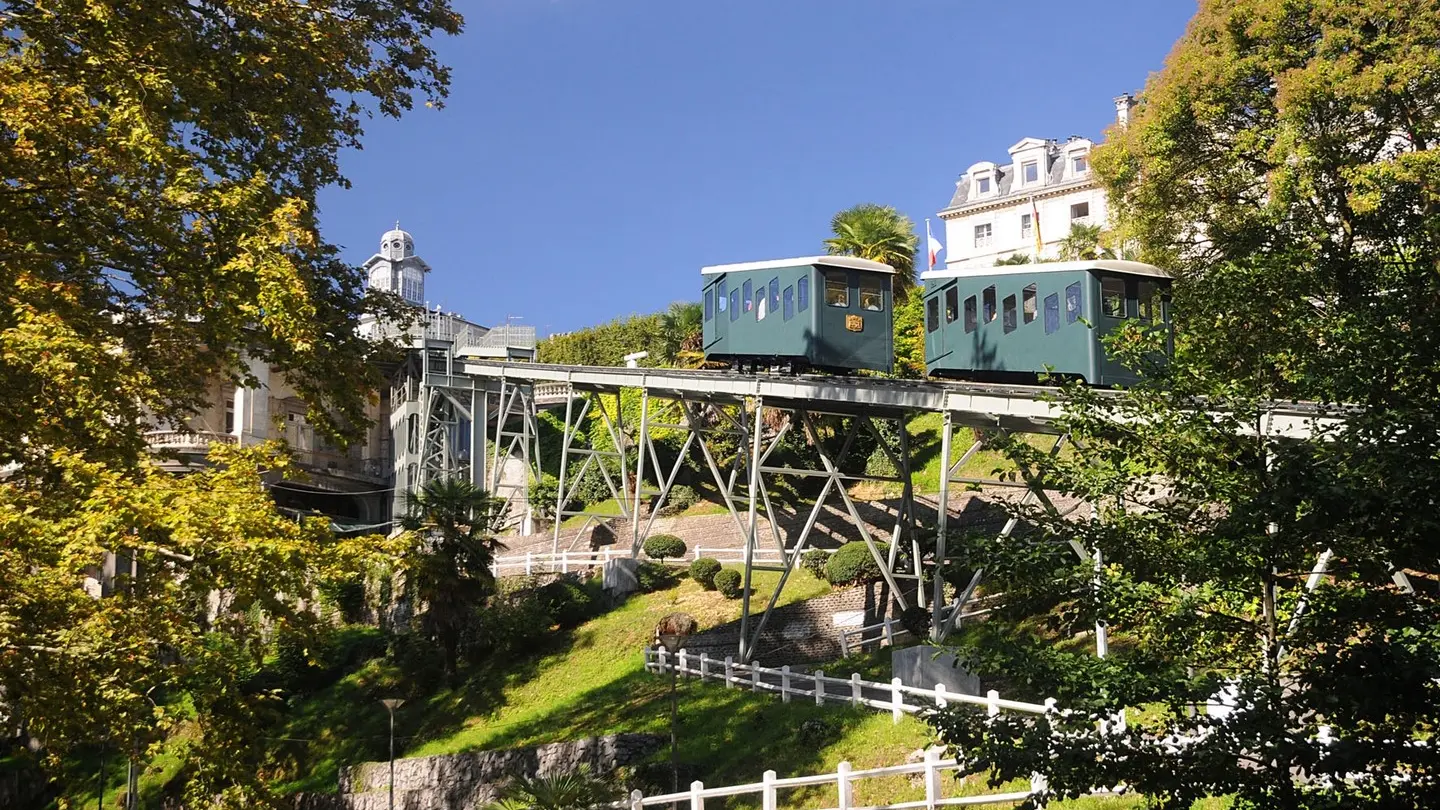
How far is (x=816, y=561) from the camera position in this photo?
1432 inches

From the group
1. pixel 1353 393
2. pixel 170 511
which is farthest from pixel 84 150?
pixel 1353 393

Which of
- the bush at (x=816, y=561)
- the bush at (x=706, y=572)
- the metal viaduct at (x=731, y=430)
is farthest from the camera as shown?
the bush at (x=706, y=572)

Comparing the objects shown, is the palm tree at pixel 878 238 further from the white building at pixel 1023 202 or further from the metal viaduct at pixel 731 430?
the white building at pixel 1023 202

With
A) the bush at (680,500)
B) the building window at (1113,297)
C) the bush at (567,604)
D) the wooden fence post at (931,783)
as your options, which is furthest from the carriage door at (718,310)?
the wooden fence post at (931,783)

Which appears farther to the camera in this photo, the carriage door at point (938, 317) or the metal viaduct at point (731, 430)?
the carriage door at point (938, 317)

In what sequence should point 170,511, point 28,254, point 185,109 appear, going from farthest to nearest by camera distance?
point 185,109 → point 28,254 → point 170,511

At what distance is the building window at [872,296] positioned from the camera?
32188 millimetres

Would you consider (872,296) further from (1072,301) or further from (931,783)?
(931,783)

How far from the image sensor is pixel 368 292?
755 inches

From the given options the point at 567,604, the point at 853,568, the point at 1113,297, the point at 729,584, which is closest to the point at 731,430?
the point at 729,584

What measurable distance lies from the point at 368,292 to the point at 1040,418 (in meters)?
12.3

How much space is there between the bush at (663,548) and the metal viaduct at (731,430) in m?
0.83

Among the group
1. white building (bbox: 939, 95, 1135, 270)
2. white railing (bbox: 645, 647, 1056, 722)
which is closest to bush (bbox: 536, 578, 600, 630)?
white railing (bbox: 645, 647, 1056, 722)

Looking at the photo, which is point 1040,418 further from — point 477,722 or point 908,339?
point 908,339
